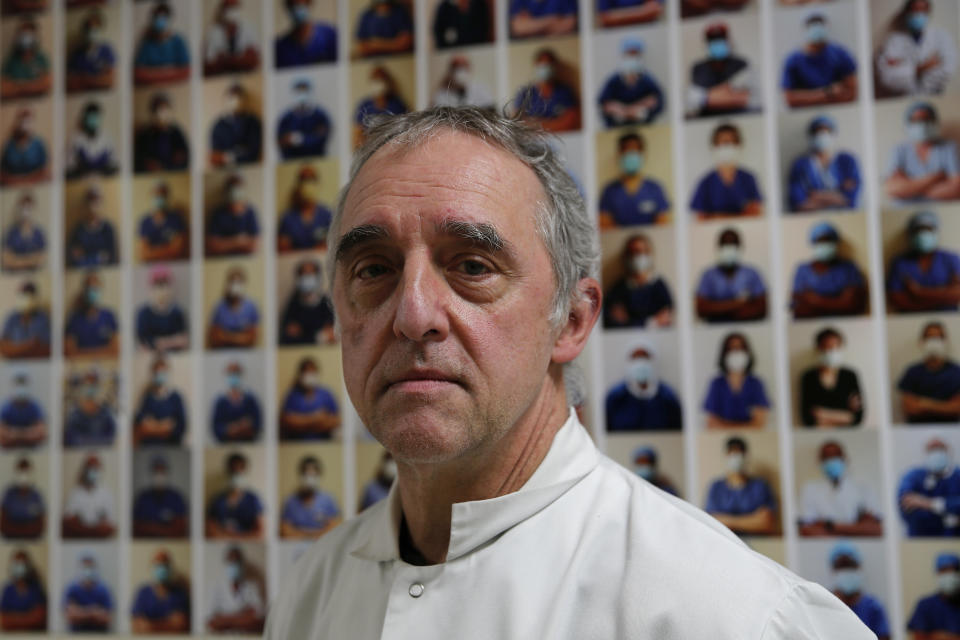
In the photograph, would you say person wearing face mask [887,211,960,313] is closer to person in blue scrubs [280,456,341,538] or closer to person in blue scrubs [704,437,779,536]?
person in blue scrubs [704,437,779,536]

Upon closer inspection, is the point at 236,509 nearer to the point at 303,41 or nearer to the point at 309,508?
the point at 309,508

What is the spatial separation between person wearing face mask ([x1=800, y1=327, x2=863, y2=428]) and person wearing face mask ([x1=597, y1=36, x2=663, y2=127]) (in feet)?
1.81

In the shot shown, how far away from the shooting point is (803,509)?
1.70 metres

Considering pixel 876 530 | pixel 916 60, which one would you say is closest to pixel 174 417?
pixel 876 530

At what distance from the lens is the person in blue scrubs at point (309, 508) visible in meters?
1.94

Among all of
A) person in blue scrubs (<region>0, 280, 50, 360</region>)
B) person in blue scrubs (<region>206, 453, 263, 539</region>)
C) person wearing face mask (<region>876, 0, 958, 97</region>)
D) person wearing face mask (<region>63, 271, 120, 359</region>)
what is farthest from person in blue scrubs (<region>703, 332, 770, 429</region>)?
person in blue scrubs (<region>0, 280, 50, 360</region>)

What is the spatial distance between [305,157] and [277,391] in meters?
0.52

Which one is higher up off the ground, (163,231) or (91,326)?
(163,231)

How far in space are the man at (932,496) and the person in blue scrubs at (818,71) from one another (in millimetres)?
670

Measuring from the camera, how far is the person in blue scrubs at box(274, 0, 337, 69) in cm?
203

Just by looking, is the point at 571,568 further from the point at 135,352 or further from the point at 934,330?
the point at 135,352

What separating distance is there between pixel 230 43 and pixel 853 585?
1.73 meters

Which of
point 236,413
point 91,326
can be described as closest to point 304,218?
point 236,413

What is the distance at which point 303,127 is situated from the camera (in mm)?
2020
